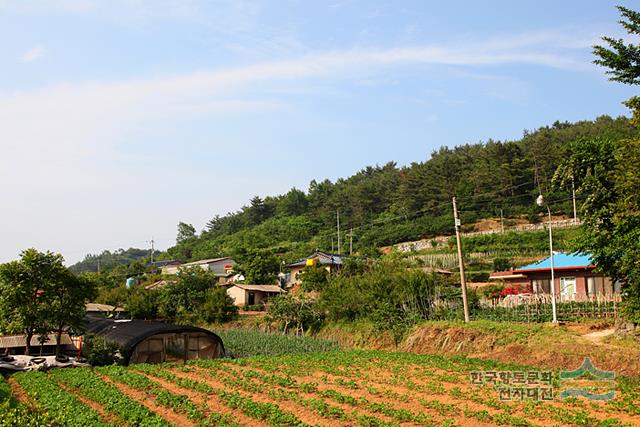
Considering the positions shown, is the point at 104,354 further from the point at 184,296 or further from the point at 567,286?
the point at 567,286

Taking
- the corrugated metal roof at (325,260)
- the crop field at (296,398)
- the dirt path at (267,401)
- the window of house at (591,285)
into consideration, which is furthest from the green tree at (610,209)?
the corrugated metal roof at (325,260)

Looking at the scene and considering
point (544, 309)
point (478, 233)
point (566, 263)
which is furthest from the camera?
point (478, 233)

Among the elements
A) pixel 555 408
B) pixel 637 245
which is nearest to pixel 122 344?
pixel 555 408

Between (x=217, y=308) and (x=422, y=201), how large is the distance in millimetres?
38365

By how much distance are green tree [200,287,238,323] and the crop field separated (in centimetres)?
1792

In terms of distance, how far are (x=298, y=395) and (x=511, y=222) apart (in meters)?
49.9

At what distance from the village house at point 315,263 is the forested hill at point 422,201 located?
178 inches

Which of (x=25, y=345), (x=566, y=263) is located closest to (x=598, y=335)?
(x=566, y=263)

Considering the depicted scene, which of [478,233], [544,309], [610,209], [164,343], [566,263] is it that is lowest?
[164,343]

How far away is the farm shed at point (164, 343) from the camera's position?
75.6 ft

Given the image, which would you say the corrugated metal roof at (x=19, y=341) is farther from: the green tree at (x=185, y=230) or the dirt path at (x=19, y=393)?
the green tree at (x=185, y=230)

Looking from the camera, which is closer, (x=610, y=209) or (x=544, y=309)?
(x=610, y=209)

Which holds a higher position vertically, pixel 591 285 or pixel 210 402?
pixel 591 285

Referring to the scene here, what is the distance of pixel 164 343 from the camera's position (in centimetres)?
2391
